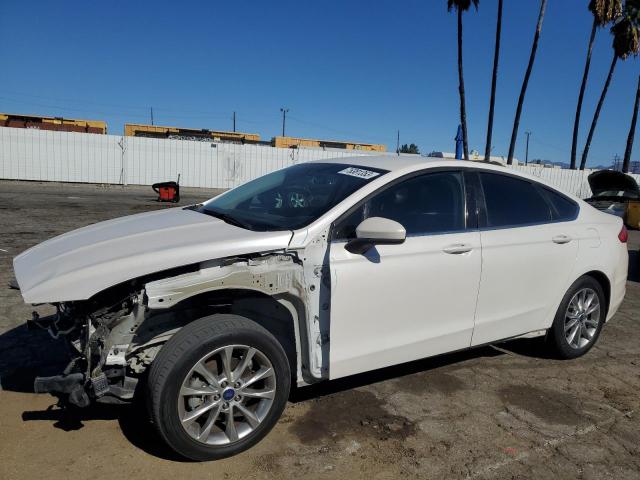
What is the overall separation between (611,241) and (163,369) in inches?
154

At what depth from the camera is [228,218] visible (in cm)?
333

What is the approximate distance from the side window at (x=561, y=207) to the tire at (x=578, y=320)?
0.54m

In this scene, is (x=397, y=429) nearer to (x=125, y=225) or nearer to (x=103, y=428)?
(x=103, y=428)

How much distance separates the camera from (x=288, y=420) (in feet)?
10.3

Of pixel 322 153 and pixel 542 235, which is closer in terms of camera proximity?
pixel 542 235

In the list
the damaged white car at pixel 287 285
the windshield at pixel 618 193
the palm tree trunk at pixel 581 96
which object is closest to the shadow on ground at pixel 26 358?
the damaged white car at pixel 287 285

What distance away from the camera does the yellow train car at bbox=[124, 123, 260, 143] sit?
39531mm

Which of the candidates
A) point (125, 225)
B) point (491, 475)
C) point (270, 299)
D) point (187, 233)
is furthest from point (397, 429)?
point (125, 225)

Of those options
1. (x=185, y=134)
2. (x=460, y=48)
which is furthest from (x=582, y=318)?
(x=185, y=134)

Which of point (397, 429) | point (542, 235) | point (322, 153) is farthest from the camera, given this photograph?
point (322, 153)

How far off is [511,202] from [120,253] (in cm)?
283

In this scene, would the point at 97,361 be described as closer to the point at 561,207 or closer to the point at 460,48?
the point at 561,207

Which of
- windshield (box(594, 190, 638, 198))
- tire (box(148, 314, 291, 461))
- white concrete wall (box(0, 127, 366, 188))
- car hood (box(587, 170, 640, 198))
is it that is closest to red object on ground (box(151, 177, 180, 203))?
white concrete wall (box(0, 127, 366, 188))

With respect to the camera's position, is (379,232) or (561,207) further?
(561,207)
